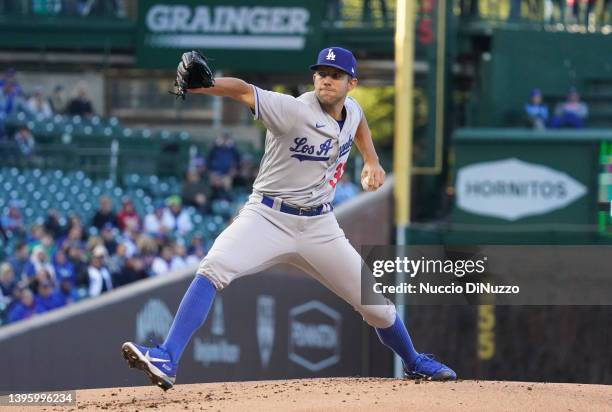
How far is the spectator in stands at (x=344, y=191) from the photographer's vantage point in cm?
1504

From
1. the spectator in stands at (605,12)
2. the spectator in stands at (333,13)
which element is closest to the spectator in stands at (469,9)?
the spectator in stands at (605,12)

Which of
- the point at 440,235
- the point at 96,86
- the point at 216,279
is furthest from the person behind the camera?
the point at 96,86

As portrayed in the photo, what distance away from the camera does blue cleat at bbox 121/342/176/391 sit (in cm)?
585

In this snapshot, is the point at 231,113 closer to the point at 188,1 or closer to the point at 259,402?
the point at 188,1

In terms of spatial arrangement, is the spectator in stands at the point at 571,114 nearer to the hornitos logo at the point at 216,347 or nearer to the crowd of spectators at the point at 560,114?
the crowd of spectators at the point at 560,114

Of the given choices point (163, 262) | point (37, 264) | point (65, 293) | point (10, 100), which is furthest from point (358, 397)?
point (10, 100)

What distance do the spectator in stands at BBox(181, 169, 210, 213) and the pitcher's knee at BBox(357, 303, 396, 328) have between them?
9.48 meters

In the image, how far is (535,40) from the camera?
16672 millimetres

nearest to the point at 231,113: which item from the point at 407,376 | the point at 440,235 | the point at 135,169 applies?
the point at 135,169

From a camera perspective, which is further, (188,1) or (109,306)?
(188,1)

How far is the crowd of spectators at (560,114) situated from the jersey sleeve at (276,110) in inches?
386

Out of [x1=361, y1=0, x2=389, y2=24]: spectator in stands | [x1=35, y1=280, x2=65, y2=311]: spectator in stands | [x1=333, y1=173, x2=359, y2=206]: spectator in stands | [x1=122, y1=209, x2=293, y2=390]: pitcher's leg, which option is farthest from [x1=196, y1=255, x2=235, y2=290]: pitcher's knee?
[x1=361, y1=0, x2=389, y2=24]: spectator in stands

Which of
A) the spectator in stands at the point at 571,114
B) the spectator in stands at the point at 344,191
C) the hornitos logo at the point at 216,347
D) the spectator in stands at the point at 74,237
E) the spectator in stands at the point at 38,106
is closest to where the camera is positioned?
the hornitos logo at the point at 216,347

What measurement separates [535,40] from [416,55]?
170cm
